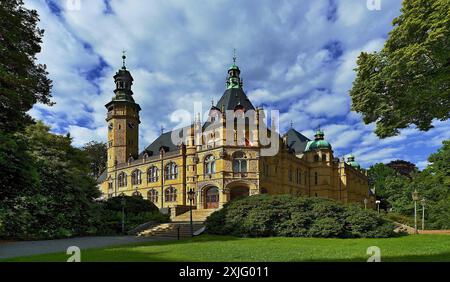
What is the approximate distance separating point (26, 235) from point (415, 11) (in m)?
24.0

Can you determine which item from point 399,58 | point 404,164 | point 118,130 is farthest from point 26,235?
point 404,164

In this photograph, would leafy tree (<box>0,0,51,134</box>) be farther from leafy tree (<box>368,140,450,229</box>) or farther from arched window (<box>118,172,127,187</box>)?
arched window (<box>118,172,127,187</box>)

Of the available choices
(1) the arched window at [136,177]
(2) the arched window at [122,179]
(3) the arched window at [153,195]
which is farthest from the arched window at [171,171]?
(2) the arched window at [122,179]

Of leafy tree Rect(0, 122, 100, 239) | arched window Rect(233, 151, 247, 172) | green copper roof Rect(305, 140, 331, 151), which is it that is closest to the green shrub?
leafy tree Rect(0, 122, 100, 239)

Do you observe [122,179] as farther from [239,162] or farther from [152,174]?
[239,162]

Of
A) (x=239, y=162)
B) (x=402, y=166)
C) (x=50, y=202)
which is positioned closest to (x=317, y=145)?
(x=239, y=162)

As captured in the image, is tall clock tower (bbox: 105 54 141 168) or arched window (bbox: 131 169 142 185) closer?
arched window (bbox: 131 169 142 185)

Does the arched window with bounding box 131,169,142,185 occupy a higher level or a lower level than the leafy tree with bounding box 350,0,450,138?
lower

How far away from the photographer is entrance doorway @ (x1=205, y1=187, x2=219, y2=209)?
4103 centimetres

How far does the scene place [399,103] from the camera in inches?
639

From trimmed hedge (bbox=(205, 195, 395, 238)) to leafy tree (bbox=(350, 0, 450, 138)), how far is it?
21.3 feet

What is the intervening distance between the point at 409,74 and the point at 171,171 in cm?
3708

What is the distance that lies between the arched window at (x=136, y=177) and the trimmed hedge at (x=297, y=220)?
29.8 meters

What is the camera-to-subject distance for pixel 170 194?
47531 millimetres
